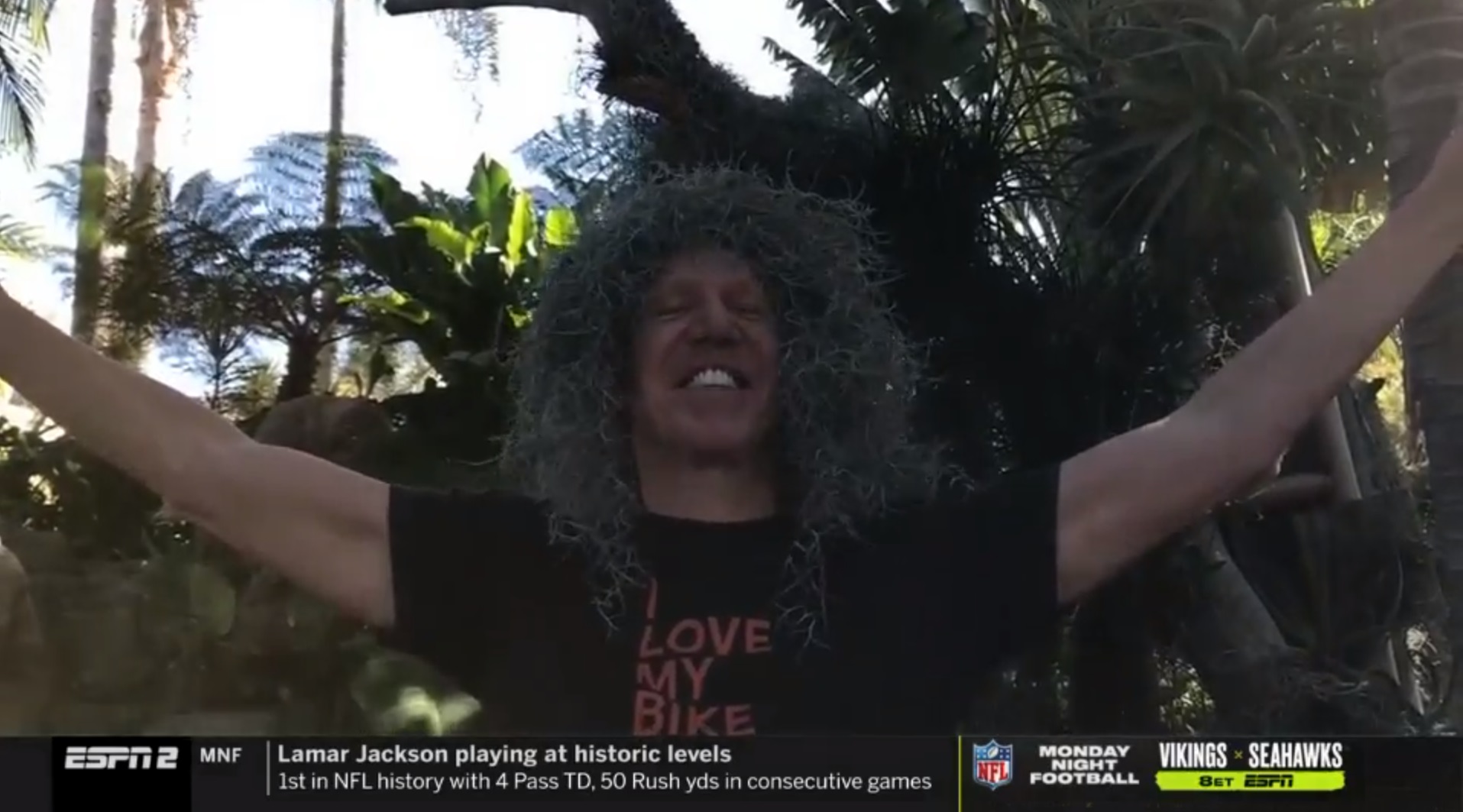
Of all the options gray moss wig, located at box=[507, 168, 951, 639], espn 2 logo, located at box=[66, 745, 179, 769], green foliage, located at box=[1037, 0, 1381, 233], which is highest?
green foliage, located at box=[1037, 0, 1381, 233]

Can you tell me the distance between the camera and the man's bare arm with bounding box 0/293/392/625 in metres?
2.26

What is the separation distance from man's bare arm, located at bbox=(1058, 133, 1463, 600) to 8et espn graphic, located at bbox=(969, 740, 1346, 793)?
24 cm

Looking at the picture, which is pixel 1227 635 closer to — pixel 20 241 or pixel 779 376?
pixel 779 376

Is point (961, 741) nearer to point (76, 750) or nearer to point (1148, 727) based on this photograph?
point (1148, 727)

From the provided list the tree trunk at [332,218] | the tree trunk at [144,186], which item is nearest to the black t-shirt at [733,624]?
the tree trunk at [332,218]

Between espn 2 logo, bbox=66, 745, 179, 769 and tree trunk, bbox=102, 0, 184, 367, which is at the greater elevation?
tree trunk, bbox=102, 0, 184, 367

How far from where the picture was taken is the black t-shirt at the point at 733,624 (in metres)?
2.30

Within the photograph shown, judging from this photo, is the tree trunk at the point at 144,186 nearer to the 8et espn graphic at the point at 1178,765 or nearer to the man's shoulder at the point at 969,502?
the man's shoulder at the point at 969,502

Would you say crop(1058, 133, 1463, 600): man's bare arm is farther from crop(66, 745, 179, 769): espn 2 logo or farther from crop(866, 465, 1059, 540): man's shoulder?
crop(66, 745, 179, 769): espn 2 logo

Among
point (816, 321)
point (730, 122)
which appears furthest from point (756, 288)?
point (730, 122)

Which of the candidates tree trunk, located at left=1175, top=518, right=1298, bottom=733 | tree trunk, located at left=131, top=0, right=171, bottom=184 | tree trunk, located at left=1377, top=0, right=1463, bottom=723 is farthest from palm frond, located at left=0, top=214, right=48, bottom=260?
tree trunk, located at left=1377, top=0, right=1463, bottom=723

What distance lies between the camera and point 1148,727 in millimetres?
2326

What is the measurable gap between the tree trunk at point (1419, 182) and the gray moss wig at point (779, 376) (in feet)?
2.39

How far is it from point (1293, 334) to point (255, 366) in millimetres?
1494
